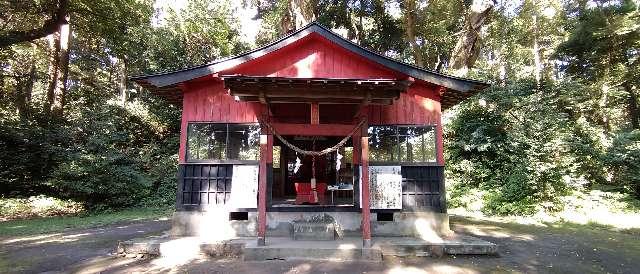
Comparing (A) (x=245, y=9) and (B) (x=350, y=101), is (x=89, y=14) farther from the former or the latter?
(B) (x=350, y=101)

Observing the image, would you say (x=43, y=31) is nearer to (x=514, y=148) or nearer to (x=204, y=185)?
(x=204, y=185)

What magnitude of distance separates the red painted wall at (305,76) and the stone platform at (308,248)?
238cm

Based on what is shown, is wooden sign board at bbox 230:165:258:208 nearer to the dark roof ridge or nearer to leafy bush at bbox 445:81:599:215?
the dark roof ridge

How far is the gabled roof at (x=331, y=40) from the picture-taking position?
29.0ft

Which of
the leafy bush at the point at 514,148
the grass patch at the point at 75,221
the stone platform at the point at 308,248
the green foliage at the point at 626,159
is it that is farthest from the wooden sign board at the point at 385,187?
the green foliage at the point at 626,159

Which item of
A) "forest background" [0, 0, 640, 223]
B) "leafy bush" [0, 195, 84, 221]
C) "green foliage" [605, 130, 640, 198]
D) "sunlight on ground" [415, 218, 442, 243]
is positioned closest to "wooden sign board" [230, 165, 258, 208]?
"sunlight on ground" [415, 218, 442, 243]

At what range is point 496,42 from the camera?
76.7 ft

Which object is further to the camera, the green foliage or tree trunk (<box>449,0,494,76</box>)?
tree trunk (<box>449,0,494,76</box>)

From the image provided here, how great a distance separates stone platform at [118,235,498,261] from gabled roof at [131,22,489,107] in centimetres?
388

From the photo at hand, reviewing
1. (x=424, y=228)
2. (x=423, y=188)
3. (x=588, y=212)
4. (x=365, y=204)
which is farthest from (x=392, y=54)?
(x=365, y=204)

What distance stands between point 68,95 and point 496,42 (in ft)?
94.5

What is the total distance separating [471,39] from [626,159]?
→ 8.83 meters

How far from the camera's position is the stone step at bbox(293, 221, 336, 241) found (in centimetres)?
841

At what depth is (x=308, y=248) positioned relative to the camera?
24.4 ft
